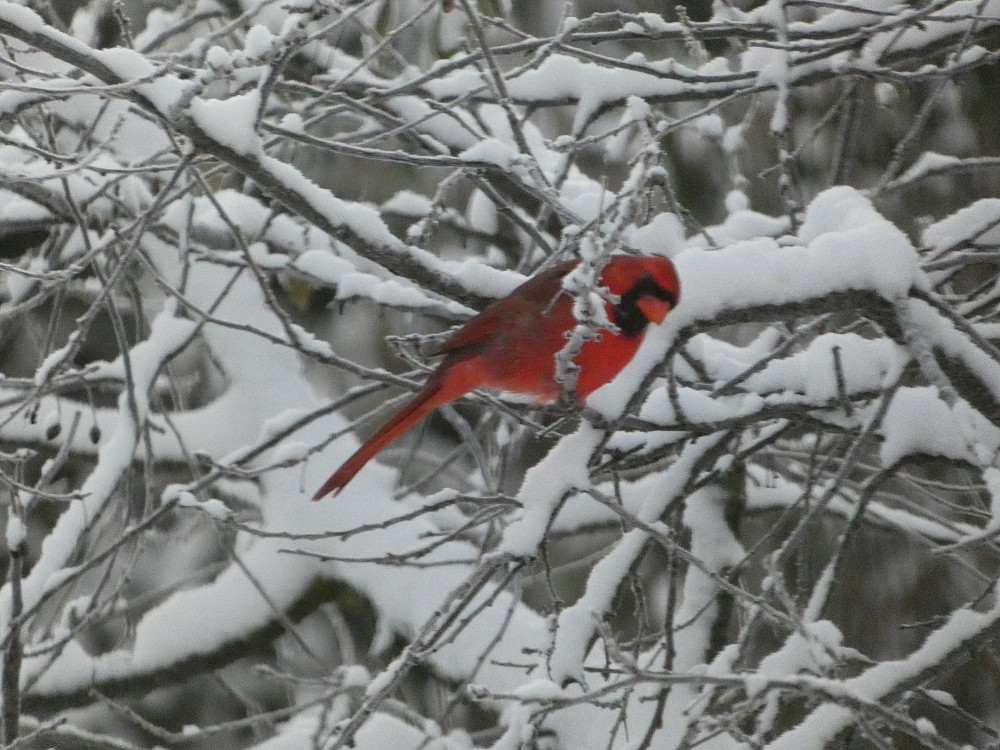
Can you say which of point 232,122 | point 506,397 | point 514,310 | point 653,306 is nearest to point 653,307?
point 653,306

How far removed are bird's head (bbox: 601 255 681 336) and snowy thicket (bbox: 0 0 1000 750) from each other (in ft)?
0.23

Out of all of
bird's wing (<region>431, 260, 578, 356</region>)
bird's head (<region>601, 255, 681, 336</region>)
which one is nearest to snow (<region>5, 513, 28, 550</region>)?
bird's wing (<region>431, 260, 578, 356</region>)

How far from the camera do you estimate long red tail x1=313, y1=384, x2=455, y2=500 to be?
3.01 metres

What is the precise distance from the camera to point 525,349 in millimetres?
3100

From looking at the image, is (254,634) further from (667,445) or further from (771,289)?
(771,289)

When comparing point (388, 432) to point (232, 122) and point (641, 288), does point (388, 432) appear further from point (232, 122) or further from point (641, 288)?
point (232, 122)

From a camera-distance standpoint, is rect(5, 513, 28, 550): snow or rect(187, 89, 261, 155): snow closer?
rect(187, 89, 261, 155): snow

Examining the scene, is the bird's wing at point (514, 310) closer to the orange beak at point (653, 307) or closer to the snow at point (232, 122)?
the orange beak at point (653, 307)

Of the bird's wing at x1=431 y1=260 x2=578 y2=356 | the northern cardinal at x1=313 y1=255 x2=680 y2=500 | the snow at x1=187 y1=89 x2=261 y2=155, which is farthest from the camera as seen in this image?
the bird's wing at x1=431 y1=260 x2=578 y2=356

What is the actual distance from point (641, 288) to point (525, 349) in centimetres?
45

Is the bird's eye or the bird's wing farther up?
the bird's eye

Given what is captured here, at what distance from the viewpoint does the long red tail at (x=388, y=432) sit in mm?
3012

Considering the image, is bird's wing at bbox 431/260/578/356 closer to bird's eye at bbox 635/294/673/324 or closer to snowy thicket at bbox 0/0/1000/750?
snowy thicket at bbox 0/0/1000/750

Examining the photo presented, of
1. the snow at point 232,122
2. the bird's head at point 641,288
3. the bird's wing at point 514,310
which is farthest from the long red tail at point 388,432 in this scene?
the snow at point 232,122
